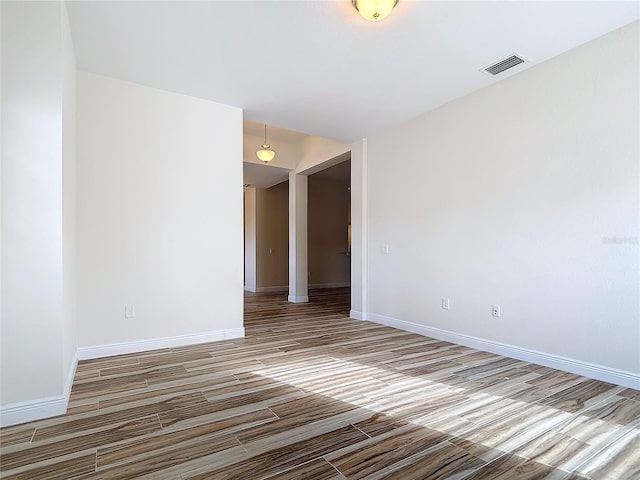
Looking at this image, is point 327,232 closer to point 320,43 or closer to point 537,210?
point 537,210

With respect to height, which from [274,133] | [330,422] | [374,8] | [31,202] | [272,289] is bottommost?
[272,289]

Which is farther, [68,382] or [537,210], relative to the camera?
[537,210]

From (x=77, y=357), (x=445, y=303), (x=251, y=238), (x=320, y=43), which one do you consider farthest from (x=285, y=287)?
(x=320, y=43)

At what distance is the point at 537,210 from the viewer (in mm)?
2947

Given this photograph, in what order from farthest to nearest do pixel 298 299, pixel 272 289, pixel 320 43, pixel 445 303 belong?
pixel 272 289, pixel 298 299, pixel 445 303, pixel 320 43

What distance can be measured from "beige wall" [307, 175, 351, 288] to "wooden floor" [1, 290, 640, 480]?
236 inches

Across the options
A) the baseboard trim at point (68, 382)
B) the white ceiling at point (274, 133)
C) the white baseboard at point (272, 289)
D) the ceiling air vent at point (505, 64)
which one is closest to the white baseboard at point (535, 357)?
the ceiling air vent at point (505, 64)

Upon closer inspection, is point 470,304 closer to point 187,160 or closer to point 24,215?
point 187,160

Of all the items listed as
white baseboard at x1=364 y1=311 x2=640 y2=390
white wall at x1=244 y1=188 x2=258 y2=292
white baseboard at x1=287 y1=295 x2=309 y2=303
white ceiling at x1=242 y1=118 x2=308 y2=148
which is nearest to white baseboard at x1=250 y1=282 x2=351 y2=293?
white wall at x1=244 y1=188 x2=258 y2=292

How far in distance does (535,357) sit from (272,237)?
665cm

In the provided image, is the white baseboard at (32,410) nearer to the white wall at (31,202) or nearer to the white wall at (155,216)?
the white wall at (31,202)

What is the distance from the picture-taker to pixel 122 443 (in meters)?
1.73

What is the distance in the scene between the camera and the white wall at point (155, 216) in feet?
10.3

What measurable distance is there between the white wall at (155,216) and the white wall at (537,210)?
7.39 ft
